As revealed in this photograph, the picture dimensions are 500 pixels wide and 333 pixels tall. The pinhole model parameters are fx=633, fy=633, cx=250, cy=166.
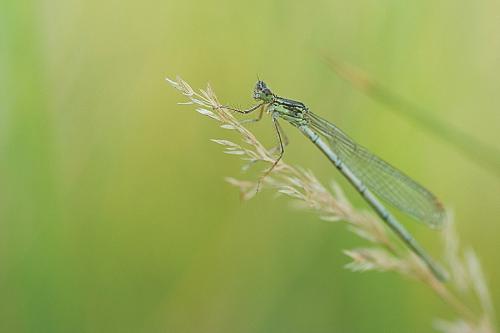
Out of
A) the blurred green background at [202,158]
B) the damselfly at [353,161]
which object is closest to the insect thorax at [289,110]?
the damselfly at [353,161]

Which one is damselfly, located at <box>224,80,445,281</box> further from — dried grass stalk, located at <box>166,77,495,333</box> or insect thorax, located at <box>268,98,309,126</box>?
dried grass stalk, located at <box>166,77,495,333</box>

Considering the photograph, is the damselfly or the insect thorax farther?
the insect thorax

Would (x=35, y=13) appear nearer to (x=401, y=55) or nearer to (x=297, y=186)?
(x=297, y=186)

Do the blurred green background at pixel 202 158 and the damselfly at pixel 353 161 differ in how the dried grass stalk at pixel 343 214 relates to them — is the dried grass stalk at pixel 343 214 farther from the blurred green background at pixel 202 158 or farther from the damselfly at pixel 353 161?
the blurred green background at pixel 202 158

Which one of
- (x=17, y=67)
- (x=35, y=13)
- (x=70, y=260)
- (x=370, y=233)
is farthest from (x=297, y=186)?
(x=35, y=13)

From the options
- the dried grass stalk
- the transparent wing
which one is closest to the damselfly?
the transparent wing

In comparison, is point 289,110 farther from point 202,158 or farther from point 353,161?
point 202,158

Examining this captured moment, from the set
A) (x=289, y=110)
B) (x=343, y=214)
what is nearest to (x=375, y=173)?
(x=289, y=110)
